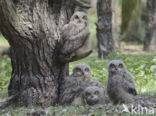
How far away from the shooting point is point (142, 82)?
28.1ft

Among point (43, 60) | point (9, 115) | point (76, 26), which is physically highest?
point (76, 26)

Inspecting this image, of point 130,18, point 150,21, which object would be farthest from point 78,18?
point 130,18

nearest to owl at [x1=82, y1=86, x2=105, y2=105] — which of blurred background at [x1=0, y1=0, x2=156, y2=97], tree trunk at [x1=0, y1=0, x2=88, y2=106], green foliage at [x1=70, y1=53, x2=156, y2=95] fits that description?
tree trunk at [x1=0, y1=0, x2=88, y2=106]

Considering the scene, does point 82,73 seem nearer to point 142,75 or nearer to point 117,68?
point 117,68

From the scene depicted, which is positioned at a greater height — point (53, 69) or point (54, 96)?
point (53, 69)

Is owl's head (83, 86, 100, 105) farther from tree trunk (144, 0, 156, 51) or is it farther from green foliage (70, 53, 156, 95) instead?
tree trunk (144, 0, 156, 51)

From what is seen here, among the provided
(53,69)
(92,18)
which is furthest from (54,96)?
(92,18)

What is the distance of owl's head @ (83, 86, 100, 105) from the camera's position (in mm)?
6298

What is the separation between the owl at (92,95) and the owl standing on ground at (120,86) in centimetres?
24

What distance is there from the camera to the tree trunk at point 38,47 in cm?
585

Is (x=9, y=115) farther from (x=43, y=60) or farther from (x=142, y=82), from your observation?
(x=142, y=82)

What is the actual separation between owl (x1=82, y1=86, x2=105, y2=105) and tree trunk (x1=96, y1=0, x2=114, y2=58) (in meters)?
6.97

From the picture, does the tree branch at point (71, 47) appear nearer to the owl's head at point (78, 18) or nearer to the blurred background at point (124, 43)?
the owl's head at point (78, 18)

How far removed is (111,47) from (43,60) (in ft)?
25.0
